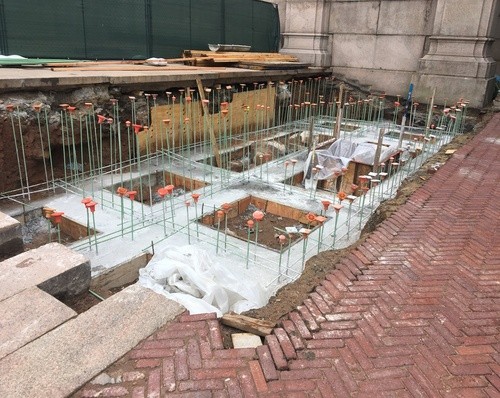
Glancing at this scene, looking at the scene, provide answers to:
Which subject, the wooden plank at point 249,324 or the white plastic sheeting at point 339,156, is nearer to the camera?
the wooden plank at point 249,324

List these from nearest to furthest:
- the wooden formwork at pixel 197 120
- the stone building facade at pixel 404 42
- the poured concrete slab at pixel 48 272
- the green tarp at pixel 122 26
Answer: the poured concrete slab at pixel 48 272
the wooden formwork at pixel 197 120
the green tarp at pixel 122 26
the stone building facade at pixel 404 42

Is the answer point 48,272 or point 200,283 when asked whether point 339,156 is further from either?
point 48,272

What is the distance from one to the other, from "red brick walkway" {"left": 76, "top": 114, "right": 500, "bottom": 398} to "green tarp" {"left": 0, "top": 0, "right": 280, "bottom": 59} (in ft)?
29.5

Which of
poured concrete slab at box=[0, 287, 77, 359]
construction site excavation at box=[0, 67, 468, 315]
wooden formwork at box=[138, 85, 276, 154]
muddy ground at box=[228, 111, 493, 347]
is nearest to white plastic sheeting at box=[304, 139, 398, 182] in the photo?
construction site excavation at box=[0, 67, 468, 315]

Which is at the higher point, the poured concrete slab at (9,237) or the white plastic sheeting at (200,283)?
the poured concrete slab at (9,237)

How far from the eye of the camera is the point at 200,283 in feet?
13.9

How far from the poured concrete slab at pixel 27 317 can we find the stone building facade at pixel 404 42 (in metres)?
12.4

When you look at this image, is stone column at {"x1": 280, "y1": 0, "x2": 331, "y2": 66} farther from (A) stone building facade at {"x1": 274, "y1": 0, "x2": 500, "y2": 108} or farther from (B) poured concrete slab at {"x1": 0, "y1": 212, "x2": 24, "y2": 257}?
(B) poured concrete slab at {"x1": 0, "y1": 212, "x2": 24, "y2": 257}

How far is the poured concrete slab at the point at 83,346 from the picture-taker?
248cm

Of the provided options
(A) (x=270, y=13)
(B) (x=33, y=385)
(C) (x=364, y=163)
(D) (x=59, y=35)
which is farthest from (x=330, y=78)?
(B) (x=33, y=385)

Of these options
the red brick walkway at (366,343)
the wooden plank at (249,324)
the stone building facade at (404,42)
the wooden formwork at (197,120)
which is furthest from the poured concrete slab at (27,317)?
the stone building facade at (404,42)

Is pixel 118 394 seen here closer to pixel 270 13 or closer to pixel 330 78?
pixel 330 78

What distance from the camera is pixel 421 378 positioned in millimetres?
2602

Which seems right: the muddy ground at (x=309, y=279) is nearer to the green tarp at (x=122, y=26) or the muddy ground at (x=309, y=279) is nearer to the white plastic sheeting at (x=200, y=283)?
the white plastic sheeting at (x=200, y=283)
